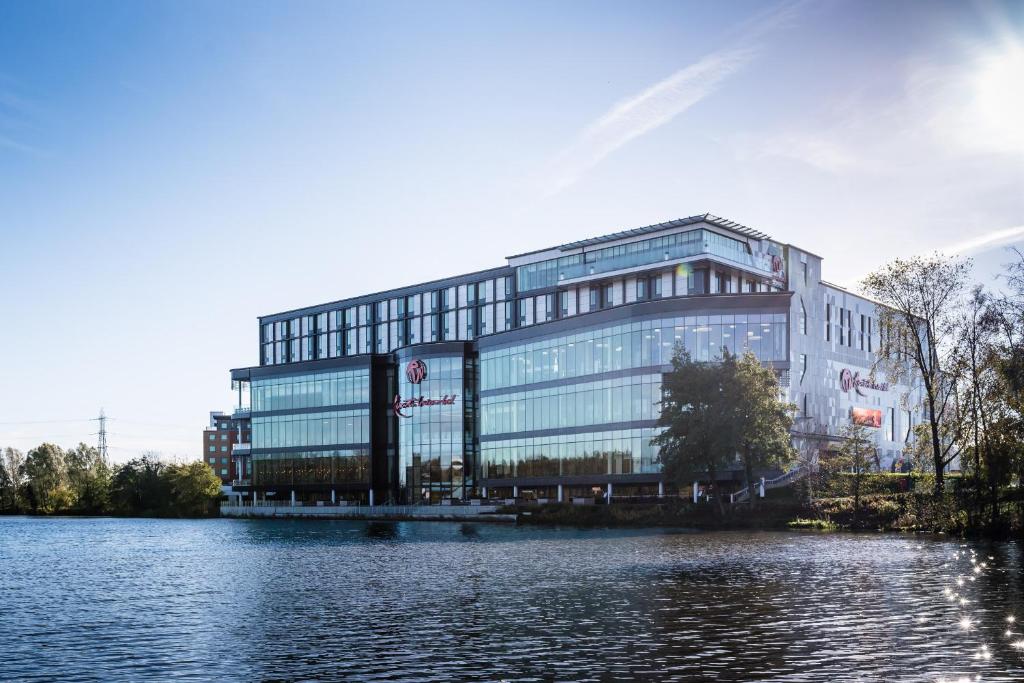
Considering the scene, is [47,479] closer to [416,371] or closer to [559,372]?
[416,371]

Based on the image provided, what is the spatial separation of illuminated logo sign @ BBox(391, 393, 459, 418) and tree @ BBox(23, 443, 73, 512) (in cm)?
7653

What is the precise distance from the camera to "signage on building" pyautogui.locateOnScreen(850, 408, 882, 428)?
124 meters

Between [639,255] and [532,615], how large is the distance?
97015 millimetres

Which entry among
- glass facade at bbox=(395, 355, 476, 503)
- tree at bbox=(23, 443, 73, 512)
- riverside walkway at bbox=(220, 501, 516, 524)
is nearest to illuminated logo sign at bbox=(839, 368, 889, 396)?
riverside walkway at bbox=(220, 501, 516, 524)

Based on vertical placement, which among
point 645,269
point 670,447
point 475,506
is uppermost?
point 645,269

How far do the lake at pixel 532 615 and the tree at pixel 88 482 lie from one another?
4720 inches

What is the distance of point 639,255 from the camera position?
124 metres

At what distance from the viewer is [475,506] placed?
11212 centimetres

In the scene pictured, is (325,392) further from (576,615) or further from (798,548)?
(576,615)

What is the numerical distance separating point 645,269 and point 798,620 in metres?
Result: 96.5

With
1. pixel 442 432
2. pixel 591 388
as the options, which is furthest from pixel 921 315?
pixel 442 432

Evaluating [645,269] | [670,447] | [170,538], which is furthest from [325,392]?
[670,447]

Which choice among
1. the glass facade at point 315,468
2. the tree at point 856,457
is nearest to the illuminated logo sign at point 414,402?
the glass facade at point 315,468

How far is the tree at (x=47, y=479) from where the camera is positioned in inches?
7032
